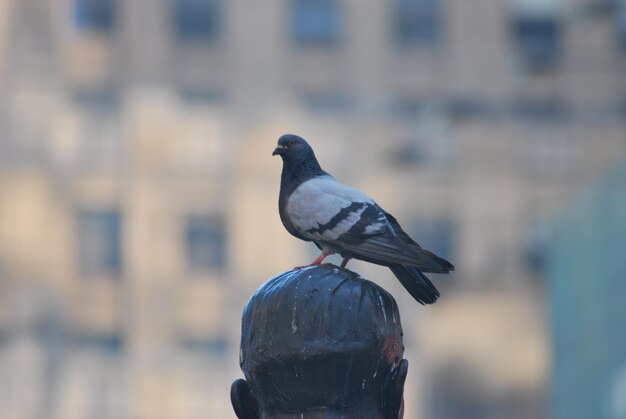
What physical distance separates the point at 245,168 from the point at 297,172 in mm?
42758

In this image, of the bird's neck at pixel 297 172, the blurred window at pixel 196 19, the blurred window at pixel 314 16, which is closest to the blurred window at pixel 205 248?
the blurred window at pixel 196 19

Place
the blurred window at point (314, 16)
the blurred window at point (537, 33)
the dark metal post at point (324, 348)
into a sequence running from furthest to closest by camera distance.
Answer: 1. the blurred window at point (537, 33)
2. the blurred window at point (314, 16)
3. the dark metal post at point (324, 348)

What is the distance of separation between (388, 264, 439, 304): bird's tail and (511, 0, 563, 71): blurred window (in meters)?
45.0

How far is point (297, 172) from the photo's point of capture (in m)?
5.69

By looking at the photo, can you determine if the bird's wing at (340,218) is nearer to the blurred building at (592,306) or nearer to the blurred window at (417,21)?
the blurred building at (592,306)

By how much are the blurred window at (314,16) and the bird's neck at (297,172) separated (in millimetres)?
43850

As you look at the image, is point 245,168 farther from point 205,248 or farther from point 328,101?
point 328,101

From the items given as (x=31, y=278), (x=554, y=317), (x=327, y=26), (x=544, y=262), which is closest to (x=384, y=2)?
(x=327, y=26)

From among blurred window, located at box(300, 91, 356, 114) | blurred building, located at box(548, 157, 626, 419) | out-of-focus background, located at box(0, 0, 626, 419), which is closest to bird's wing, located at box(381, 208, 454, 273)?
blurred building, located at box(548, 157, 626, 419)

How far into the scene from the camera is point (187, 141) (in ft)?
160

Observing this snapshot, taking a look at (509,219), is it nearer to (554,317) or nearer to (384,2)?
(384,2)

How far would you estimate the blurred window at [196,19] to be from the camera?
48781 millimetres

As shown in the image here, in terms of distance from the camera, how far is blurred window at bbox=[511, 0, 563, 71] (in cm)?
4953

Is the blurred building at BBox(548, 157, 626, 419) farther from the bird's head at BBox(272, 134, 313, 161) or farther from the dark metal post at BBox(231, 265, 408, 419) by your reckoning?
the dark metal post at BBox(231, 265, 408, 419)
